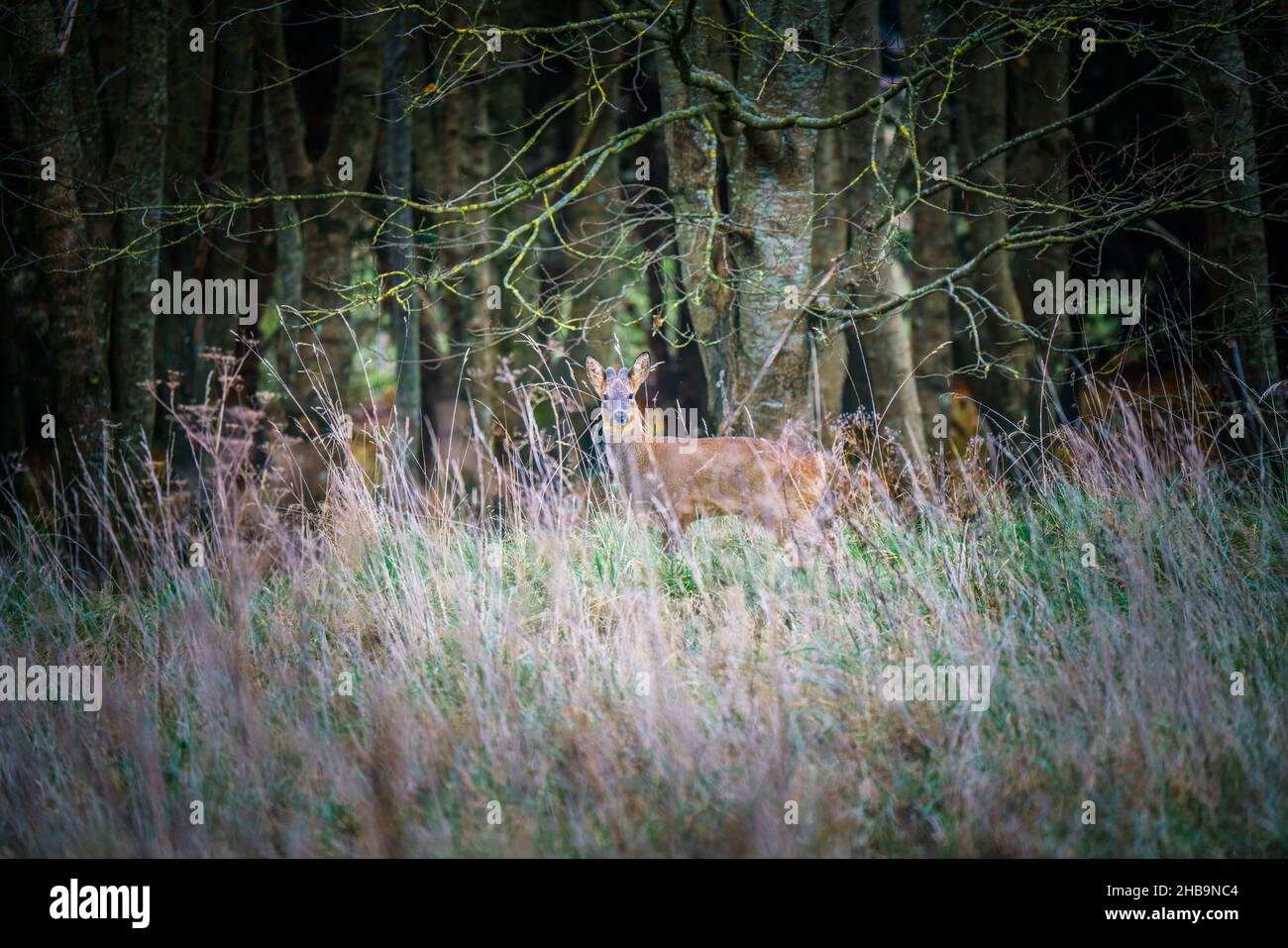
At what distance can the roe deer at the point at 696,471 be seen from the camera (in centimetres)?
702

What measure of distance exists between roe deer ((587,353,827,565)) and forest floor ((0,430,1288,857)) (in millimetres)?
542

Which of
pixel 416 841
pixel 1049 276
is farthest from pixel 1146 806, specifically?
pixel 1049 276

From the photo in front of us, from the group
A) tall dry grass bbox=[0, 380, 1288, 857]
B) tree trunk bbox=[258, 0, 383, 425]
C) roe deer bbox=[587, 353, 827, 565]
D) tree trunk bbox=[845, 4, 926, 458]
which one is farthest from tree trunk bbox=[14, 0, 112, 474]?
tree trunk bbox=[845, 4, 926, 458]

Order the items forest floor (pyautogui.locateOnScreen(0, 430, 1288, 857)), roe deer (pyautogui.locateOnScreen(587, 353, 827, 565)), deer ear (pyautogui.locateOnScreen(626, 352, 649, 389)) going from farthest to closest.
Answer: deer ear (pyautogui.locateOnScreen(626, 352, 649, 389))
roe deer (pyautogui.locateOnScreen(587, 353, 827, 565))
forest floor (pyautogui.locateOnScreen(0, 430, 1288, 857))

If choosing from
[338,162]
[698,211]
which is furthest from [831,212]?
[698,211]

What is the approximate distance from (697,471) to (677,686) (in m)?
2.91

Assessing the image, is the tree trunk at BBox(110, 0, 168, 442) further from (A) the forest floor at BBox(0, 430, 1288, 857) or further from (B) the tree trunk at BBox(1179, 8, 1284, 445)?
(B) the tree trunk at BBox(1179, 8, 1284, 445)

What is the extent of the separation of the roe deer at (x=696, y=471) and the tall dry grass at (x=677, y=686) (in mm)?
370

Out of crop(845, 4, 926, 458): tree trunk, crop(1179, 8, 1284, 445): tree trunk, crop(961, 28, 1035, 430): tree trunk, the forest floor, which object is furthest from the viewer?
crop(961, 28, 1035, 430): tree trunk

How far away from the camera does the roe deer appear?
702 cm

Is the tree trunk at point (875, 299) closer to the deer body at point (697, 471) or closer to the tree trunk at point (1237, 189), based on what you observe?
the deer body at point (697, 471)

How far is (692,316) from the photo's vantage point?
927cm

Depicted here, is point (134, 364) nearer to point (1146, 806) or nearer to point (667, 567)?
point (667, 567)

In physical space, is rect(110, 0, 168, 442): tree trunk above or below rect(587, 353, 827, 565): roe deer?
above
